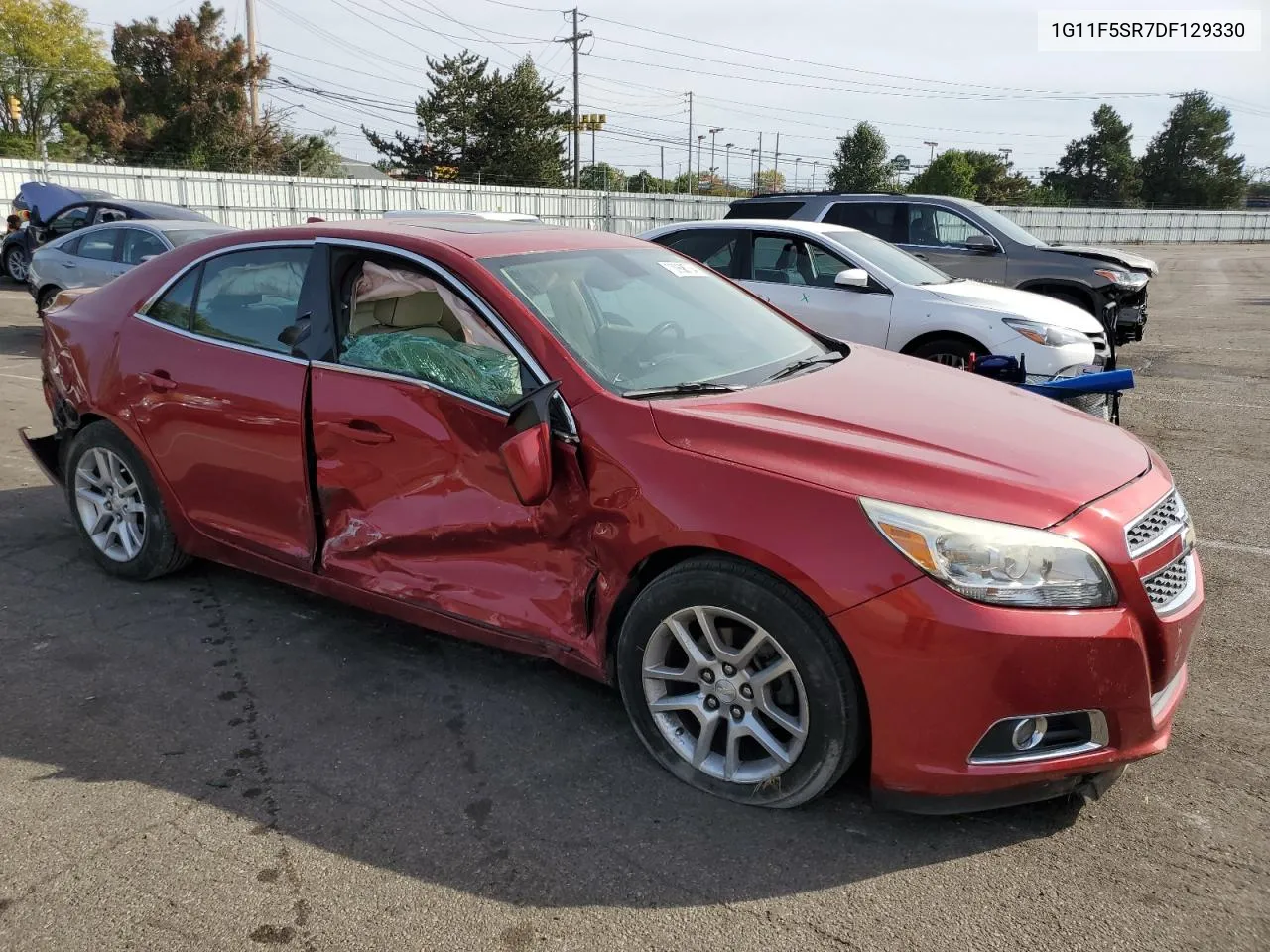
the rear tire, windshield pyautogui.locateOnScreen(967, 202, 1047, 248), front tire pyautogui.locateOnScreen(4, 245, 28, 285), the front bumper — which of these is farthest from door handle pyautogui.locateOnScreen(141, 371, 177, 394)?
front tire pyautogui.locateOnScreen(4, 245, 28, 285)

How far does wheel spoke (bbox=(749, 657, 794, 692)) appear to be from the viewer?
2807 millimetres

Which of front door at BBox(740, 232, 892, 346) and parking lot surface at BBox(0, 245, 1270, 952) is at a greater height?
front door at BBox(740, 232, 892, 346)

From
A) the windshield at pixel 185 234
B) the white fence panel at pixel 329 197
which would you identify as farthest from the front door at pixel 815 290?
the white fence panel at pixel 329 197

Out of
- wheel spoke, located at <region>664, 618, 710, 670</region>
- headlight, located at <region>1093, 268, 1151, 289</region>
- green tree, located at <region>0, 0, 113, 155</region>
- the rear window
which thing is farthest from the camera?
green tree, located at <region>0, 0, 113, 155</region>

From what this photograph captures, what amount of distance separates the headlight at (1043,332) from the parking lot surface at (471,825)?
3.62 meters

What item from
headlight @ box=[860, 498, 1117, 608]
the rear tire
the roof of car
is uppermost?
the roof of car

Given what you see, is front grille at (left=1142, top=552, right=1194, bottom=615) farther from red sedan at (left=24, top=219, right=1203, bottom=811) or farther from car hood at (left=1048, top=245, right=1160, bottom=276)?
car hood at (left=1048, top=245, right=1160, bottom=276)

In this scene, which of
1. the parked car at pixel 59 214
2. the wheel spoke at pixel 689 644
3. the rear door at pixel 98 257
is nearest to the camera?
the wheel spoke at pixel 689 644

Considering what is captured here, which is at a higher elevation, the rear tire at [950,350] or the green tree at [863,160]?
the green tree at [863,160]

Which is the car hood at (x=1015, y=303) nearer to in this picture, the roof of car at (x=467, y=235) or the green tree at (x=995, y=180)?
the roof of car at (x=467, y=235)

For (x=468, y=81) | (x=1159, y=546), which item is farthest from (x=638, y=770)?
(x=468, y=81)

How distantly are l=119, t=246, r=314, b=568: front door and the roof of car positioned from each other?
0.13 m

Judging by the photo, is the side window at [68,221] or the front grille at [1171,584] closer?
the front grille at [1171,584]

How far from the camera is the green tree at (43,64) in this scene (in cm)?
6156
